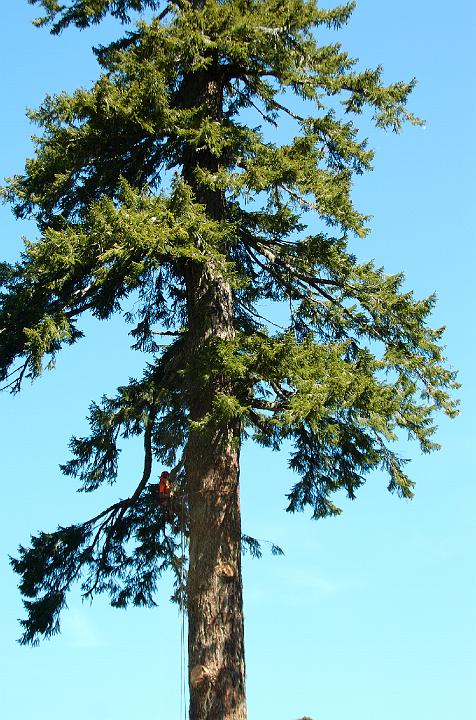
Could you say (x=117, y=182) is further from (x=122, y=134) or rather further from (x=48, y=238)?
(x=48, y=238)

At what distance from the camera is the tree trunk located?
9086 mm

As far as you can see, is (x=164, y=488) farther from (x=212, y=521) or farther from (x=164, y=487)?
(x=212, y=521)

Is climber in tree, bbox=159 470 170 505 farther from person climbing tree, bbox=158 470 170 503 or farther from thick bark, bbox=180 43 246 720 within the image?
thick bark, bbox=180 43 246 720

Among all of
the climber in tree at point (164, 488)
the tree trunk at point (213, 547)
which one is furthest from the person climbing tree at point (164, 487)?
the tree trunk at point (213, 547)

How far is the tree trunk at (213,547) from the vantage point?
9.09 metres

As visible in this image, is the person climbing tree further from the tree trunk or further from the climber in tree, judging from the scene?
the tree trunk

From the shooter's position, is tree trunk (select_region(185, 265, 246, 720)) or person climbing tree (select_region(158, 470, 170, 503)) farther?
person climbing tree (select_region(158, 470, 170, 503))

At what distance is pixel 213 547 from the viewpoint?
9.71 meters

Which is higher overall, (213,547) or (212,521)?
(212,521)

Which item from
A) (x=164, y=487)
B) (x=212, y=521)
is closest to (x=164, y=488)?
(x=164, y=487)

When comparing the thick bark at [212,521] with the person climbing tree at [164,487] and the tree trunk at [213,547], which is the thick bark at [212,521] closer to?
the tree trunk at [213,547]

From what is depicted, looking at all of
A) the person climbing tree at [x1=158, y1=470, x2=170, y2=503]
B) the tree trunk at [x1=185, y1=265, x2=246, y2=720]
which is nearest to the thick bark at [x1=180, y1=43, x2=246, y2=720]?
the tree trunk at [x1=185, y1=265, x2=246, y2=720]

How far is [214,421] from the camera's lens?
983 centimetres

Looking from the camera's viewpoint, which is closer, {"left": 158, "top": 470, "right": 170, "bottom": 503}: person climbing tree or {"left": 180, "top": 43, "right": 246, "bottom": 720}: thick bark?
{"left": 180, "top": 43, "right": 246, "bottom": 720}: thick bark
